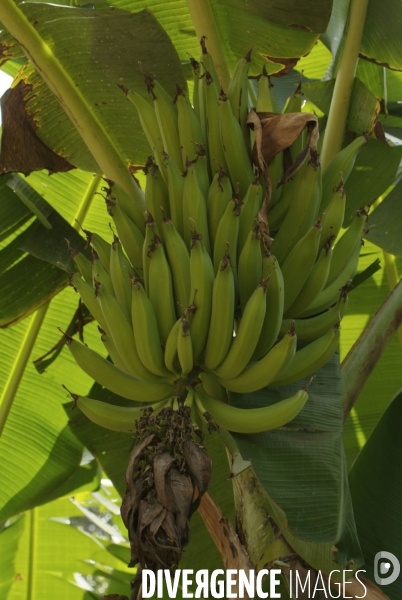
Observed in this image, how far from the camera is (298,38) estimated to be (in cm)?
162

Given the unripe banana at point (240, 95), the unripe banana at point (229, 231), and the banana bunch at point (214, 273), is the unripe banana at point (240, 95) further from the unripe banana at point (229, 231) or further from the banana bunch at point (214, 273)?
the unripe banana at point (229, 231)

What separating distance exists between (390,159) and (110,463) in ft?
3.67

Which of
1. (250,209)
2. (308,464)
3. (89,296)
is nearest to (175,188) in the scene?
(250,209)

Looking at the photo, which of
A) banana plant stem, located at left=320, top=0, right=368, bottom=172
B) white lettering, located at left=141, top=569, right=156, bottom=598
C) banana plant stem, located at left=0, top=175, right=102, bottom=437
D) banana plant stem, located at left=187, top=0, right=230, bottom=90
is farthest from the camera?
banana plant stem, located at left=0, top=175, right=102, bottom=437

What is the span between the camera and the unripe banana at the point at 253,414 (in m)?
1.03

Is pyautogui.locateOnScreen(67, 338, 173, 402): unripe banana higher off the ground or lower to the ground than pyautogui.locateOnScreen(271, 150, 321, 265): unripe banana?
lower

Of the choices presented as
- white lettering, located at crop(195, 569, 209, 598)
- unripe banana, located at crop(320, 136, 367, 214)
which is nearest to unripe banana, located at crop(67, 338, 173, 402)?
unripe banana, located at crop(320, 136, 367, 214)

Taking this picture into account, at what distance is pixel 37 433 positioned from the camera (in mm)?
2008

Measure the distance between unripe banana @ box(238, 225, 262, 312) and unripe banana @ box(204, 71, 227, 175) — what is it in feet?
0.78

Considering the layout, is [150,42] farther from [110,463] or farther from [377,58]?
[110,463]

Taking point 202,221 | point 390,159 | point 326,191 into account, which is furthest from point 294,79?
point 202,221

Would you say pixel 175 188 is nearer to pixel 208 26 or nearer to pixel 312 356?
pixel 312 356

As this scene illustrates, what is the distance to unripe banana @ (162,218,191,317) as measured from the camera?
3.67 feet

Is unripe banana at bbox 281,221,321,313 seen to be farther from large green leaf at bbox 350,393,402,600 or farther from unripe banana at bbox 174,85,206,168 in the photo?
large green leaf at bbox 350,393,402,600
